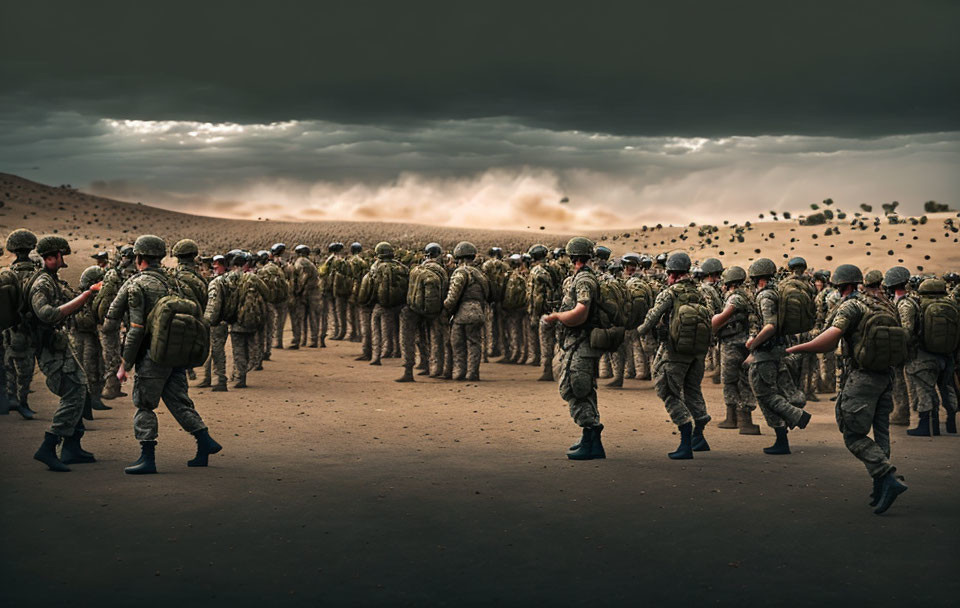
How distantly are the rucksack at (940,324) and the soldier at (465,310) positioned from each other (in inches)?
300

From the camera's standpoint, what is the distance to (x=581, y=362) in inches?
405

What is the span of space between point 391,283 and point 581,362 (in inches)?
332

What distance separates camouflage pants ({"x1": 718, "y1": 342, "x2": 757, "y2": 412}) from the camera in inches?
477

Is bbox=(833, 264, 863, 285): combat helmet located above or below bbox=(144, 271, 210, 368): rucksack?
above

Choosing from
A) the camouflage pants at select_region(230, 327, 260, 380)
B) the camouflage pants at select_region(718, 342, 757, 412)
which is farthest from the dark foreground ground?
the camouflage pants at select_region(230, 327, 260, 380)

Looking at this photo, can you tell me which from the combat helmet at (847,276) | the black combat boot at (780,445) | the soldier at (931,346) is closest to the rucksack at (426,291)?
the black combat boot at (780,445)

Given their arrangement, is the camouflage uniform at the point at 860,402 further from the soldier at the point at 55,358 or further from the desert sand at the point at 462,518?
A: the soldier at the point at 55,358

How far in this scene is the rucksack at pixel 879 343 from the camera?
818 centimetres

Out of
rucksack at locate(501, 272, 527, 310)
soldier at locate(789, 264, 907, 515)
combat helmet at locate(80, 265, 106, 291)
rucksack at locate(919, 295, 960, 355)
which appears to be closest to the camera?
soldier at locate(789, 264, 907, 515)

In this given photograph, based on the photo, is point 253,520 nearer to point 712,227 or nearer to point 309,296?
point 309,296

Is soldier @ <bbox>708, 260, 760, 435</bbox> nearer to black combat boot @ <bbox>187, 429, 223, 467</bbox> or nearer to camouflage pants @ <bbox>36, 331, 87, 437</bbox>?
black combat boot @ <bbox>187, 429, 223, 467</bbox>

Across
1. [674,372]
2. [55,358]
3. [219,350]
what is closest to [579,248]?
[674,372]

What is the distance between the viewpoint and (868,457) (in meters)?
8.14

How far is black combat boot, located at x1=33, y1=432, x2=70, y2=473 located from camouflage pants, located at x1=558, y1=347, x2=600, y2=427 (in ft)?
17.0
